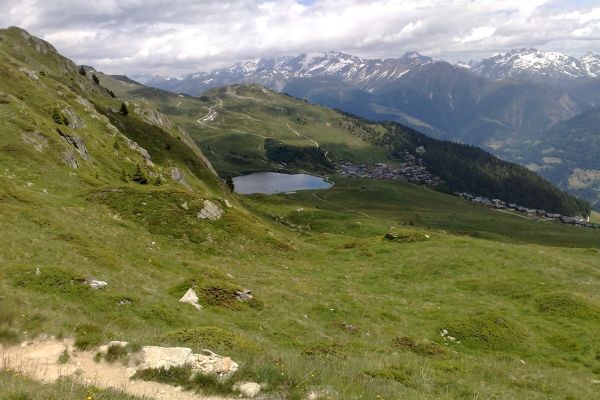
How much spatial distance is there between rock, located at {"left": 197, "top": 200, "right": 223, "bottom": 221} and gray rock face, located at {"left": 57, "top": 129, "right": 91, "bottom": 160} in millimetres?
28881

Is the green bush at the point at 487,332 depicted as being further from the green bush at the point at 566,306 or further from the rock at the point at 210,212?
the rock at the point at 210,212

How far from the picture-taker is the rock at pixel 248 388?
1231 centimetres

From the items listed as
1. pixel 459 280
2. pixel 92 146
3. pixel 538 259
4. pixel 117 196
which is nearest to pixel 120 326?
pixel 117 196

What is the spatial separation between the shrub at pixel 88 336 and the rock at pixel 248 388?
6.07 metres

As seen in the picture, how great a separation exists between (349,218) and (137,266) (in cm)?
8791

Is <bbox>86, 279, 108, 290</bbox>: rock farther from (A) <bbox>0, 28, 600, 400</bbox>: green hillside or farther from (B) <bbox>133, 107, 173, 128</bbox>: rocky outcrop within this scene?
(B) <bbox>133, 107, 173, 128</bbox>: rocky outcrop

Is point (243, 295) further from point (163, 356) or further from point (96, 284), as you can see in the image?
point (163, 356)

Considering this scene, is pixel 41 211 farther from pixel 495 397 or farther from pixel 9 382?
pixel 495 397

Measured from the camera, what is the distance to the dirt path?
11.7 meters

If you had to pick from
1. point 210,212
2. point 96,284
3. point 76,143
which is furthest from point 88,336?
point 76,143

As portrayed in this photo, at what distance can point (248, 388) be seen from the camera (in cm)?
1259

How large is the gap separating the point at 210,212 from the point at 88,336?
34012mm

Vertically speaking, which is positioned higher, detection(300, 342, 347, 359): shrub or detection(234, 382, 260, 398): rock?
detection(234, 382, 260, 398): rock

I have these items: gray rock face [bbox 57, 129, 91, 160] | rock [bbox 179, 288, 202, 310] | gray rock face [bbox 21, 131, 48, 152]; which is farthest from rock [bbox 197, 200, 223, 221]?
gray rock face [bbox 57, 129, 91, 160]
